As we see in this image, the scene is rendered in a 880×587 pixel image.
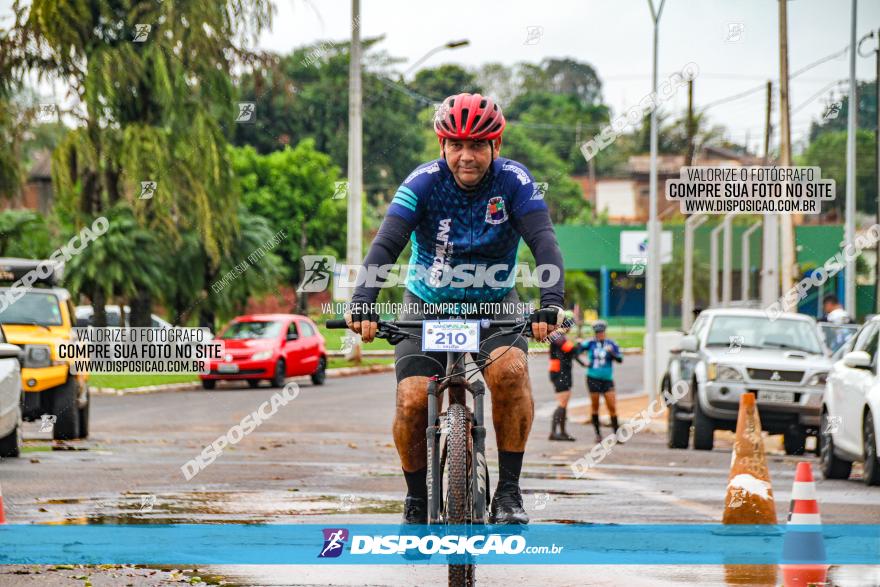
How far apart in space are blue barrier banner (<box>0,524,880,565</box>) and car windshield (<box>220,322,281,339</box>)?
2262 cm

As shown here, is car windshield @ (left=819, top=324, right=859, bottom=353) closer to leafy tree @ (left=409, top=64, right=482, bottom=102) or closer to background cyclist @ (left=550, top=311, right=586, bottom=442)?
background cyclist @ (left=550, top=311, right=586, bottom=442)

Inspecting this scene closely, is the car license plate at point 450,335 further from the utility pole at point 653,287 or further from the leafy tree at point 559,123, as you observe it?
the leafy tree at point 559,123

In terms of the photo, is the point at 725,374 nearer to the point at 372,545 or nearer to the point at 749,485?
the point at 749,485

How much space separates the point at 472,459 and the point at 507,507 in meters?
0.55

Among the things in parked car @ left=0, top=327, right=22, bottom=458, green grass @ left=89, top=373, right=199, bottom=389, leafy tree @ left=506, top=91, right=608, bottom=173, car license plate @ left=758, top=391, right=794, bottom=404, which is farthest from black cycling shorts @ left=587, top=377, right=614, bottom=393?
leafy tree @ left=506, top=91, right=608, bottom=173

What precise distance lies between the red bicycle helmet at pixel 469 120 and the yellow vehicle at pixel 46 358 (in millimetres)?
11063

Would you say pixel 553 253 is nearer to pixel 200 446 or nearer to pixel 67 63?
pixel 200 446

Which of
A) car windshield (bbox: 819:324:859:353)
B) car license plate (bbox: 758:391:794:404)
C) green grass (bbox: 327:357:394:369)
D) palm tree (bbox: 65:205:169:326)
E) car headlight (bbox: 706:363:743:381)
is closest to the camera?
car license plate (bbox: 758:391:794:404)

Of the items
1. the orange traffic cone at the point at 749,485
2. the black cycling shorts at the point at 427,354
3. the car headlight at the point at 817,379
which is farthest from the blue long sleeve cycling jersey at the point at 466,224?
the car headlight at the point at 817,379

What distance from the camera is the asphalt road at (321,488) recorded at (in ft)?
26.9

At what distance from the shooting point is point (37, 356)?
18.1 metres

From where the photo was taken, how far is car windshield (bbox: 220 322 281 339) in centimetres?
3244

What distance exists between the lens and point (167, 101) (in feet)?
109

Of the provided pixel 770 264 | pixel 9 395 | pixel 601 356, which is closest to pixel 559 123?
pixel 770 264
